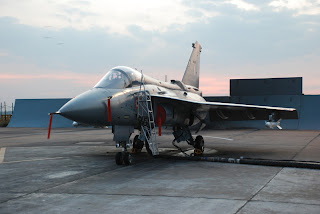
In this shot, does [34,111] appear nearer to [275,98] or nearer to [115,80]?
[275,98]

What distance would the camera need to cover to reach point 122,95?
39.4 ft

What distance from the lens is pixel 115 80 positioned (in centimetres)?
1235

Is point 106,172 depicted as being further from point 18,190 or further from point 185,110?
point 185,110

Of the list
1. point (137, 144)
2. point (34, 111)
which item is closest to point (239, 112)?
point (137, 144)

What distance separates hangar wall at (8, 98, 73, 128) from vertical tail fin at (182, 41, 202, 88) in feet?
89.5

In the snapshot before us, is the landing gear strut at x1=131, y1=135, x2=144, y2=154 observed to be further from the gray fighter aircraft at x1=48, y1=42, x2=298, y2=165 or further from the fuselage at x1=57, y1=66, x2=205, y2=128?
the fuselage at x1=57, y1=66, x2=205, y2=128

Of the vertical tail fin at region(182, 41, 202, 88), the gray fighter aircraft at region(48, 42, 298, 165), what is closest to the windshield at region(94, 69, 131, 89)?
the gray fighter aircraft at region(48, 42, 298, 165)

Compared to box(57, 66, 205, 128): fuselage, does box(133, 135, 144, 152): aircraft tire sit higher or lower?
lower

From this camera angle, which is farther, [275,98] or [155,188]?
[275,98]

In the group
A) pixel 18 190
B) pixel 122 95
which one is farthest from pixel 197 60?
pixel 18 190

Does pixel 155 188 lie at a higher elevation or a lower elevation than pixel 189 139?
lower

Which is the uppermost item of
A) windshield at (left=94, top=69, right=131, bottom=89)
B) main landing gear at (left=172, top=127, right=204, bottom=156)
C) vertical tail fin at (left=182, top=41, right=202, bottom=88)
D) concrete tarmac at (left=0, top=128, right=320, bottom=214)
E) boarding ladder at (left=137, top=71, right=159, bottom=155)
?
vertical tail fin at (left=182, top=41, right=202, bottom=88)

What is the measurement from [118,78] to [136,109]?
123cm

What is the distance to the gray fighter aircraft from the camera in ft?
36.6
